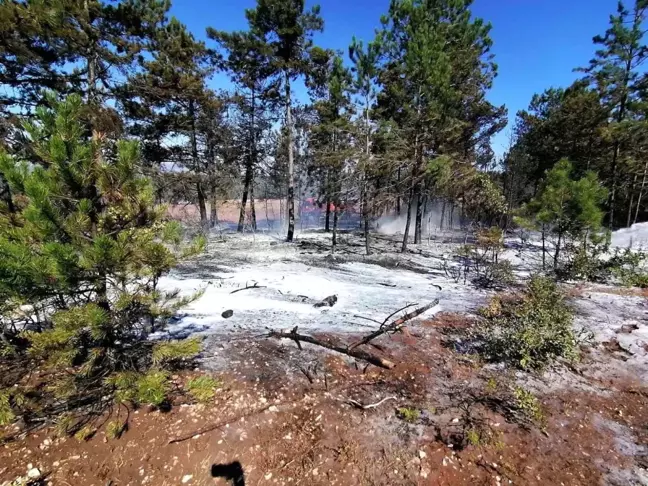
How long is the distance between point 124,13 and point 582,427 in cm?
1366

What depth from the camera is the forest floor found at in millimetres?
3102

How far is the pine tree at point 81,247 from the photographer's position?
283 centimetres

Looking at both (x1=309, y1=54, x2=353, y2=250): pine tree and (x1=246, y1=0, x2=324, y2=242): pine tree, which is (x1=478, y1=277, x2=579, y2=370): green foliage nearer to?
(x1=309, y1=54, x2=353, y2=250): pine tree

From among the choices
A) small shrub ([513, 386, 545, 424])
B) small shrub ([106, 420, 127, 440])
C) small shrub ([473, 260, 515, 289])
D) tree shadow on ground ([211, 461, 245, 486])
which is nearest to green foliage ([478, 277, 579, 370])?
small shrub ([513, 386, 545, 424])

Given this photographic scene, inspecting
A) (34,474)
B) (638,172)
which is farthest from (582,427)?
(638,172)

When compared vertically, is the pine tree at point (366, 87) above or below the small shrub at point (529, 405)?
above

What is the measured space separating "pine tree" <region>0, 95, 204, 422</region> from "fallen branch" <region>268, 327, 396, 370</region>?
213cm

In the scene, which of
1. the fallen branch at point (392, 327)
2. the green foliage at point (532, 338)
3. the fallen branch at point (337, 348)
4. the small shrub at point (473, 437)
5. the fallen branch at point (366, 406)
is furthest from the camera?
the fallen branch at point (392, 327)

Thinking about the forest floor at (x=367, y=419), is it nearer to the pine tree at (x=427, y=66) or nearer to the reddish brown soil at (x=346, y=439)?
the reddish brown soil at (x=346, y=439)

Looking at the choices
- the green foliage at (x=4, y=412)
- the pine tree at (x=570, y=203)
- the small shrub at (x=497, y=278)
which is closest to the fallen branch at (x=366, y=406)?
the green foliage at (x=4, y=412)

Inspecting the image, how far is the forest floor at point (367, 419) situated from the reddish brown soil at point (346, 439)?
13mm

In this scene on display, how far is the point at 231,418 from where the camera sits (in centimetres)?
368

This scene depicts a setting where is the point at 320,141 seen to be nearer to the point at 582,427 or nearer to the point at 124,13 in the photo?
the point at 124,13

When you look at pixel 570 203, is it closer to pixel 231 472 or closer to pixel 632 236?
pixel 231 472
